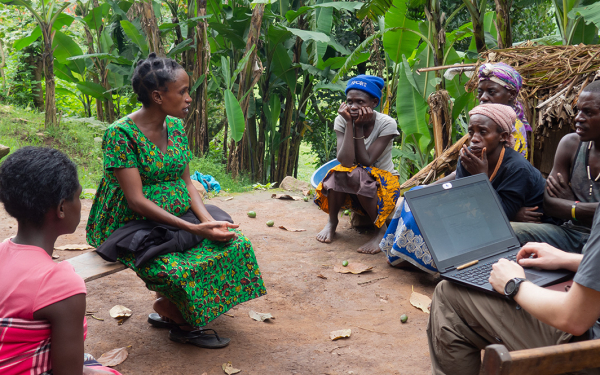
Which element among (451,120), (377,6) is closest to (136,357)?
(451,120)

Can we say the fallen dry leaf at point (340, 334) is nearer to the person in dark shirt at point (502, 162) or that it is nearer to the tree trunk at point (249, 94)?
the person in dark shirt at point (502, 162)

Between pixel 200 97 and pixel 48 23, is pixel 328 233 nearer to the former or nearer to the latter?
pixel 200 97

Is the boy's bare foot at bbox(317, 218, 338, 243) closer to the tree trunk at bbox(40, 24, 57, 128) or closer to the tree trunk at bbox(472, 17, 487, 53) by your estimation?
the tree trunk at bbox(472, 17, 487, 53)

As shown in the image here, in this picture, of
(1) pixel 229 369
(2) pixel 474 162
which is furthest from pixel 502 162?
(1) pixel 229 369

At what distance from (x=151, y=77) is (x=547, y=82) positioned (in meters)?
3.15

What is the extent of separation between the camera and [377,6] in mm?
6016

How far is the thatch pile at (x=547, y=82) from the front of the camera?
382cm

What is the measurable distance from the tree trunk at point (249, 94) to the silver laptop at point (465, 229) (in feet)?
16.9

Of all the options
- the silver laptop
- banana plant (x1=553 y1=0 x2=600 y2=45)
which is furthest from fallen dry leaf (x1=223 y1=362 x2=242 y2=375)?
banana plant (x1=553 y1=0 x2=600 y2=45)

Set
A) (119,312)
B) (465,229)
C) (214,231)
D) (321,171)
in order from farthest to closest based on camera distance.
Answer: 1. (321,171)
2. (119,312)
3. (214,231)
4. (465,229)

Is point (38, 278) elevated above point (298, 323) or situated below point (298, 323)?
above

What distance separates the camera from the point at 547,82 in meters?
4.09

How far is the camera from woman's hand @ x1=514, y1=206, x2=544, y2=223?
3.09 m

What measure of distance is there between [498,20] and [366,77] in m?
1.61
